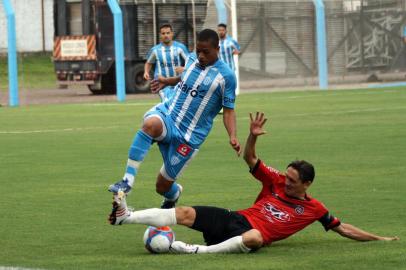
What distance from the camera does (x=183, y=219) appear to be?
957cm

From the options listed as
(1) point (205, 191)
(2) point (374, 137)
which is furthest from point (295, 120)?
(1) point (205, 191)

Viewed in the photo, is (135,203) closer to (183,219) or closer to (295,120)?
(183,219)

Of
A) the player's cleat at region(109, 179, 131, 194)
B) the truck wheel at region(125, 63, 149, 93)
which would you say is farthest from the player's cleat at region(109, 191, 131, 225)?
the truck wheel at region(125, 63, 149, 93)

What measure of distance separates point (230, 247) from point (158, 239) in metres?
0.59

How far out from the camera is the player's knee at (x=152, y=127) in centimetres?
1053

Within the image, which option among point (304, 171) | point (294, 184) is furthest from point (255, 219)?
point (304, 171)

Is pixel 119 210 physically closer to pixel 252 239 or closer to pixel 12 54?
pixel 252 239

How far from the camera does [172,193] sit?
1134 cm

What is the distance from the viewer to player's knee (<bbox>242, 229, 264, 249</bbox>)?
9.31m

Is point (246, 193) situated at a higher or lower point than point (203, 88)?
lower

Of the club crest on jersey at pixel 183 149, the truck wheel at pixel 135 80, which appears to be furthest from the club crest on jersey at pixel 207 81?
the truck wheel at pixel 135 80

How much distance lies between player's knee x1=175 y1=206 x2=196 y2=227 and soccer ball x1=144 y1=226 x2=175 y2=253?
13 centimetres

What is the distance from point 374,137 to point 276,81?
2308 centimetres

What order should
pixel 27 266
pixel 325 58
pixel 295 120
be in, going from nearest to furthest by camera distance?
pixel 27 266, pixel 295 120, pixel 325 58
